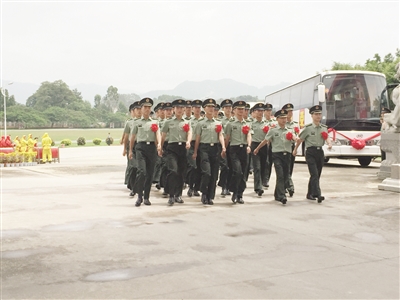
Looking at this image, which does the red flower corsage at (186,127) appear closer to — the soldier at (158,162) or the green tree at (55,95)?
the soldier at (158,162)

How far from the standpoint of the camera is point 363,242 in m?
6.22

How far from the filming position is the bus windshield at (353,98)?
18125 mm

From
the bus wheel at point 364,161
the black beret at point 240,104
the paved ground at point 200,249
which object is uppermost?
the black beret at point 240,104

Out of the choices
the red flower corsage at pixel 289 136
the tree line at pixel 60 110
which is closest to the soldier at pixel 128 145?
the red flower corsage at pixel 289 136

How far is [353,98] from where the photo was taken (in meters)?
18.3

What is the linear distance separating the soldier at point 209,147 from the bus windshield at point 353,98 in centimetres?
969

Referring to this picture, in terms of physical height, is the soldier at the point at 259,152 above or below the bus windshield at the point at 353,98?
below

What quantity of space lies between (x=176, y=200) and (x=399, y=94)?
6.01 meters

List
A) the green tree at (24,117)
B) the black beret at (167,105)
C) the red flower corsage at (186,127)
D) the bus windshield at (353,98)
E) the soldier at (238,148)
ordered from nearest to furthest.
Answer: the red flower corsage at (186,127) < the soldier at (238,148) < the black beret at (167,105) < the bus windshield at (353,98) < the green tree at (24,117)

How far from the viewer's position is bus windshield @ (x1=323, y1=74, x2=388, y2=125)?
18.1 metres

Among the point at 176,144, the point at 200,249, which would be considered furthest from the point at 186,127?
the point at 200,249

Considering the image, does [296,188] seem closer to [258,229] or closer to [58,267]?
[258,229]

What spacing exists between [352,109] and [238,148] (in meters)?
9.82

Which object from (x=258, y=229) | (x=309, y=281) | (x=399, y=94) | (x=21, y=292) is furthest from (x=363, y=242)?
(x=399, y=94)
